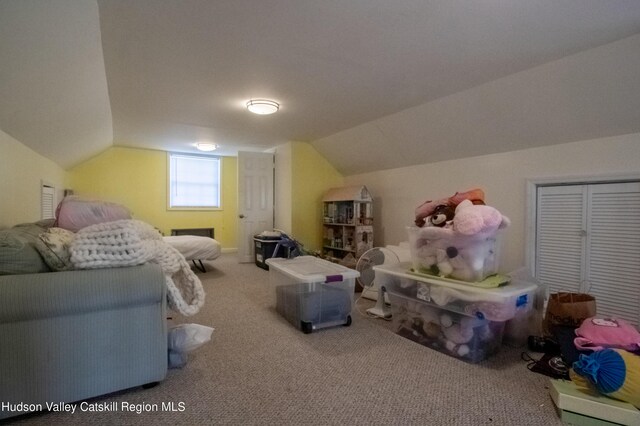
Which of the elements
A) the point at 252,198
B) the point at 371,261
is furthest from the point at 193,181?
the point at 371,261

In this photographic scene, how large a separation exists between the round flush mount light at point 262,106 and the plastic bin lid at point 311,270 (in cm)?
174

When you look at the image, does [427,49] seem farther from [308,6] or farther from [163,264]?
[163,264]

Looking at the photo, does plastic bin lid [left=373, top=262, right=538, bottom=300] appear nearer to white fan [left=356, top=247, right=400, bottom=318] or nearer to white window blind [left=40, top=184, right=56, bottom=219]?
white fan [left=356, top=247, right=400, bottom=318]

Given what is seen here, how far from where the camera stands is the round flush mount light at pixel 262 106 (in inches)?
137

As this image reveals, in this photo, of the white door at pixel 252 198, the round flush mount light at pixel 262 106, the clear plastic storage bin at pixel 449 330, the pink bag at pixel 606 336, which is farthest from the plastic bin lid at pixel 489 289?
the white door at pixel 252 198

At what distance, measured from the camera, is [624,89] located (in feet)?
7.70

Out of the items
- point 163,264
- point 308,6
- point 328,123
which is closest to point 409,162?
point 328,123

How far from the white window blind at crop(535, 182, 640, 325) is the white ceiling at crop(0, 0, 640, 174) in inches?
22.0

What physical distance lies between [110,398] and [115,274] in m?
0.70

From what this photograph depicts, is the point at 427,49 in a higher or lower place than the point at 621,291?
higher

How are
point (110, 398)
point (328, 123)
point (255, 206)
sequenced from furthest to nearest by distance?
1. point (255, 206)
2. point (328, 123)
3. point (110, 398)

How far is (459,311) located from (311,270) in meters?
1.23

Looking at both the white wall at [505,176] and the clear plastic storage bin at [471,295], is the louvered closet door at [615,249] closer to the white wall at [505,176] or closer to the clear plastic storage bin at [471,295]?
the white wall at [505,176]

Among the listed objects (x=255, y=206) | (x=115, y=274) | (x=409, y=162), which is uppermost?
(x=409, y=162)
